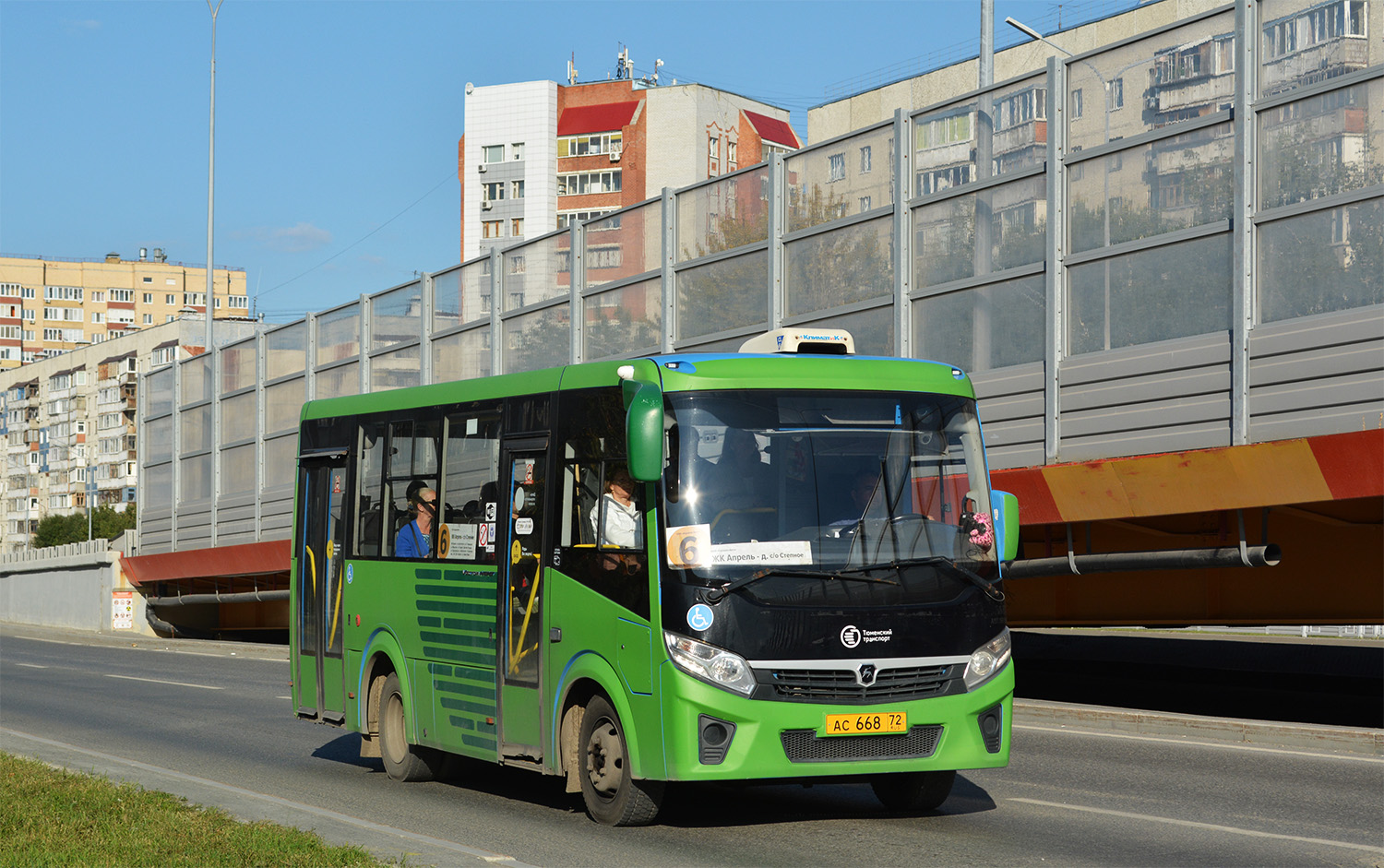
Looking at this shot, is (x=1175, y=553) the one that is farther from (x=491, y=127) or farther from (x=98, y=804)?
(x=491, y=127)

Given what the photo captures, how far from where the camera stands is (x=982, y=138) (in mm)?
17359

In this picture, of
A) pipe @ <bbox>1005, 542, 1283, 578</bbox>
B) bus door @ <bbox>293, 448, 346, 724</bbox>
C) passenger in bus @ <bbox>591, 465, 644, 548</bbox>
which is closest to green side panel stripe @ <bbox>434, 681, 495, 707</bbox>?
passenger in bus @ <bbox>591, 465, 644, 548</bbox>

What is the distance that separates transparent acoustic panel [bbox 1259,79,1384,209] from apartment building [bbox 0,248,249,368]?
18406cm

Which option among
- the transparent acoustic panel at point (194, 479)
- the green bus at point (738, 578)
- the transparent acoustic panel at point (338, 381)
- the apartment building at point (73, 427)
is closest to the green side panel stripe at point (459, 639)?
the green bus at point (738, 578)

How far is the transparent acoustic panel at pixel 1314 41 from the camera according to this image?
1349 cm

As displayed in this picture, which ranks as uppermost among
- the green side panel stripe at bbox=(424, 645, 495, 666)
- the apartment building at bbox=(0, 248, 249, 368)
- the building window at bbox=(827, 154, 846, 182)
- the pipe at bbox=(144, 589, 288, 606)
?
the apartment building at bbox=(0, 248, 249, 368)

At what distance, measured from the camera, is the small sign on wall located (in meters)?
46.5

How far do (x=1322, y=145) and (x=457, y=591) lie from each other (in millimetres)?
8051

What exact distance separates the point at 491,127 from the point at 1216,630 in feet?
289

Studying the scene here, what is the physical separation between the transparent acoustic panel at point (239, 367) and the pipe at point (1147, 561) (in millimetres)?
21693

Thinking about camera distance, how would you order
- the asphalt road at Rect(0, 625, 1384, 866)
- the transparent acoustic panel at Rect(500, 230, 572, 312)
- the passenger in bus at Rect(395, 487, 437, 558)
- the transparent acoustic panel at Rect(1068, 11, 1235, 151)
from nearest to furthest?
the asphalt road at Rect(0, 625, 1384, 866) → the passenger in bus at Rect(395, 487, 437, 558) → the transparent acoustic panel at Rect(1068, 11, 1235, 151) → the transparent acoustic panel at Rect(500, 230, 572, 312)

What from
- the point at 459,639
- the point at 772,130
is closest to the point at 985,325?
the point at 459,639

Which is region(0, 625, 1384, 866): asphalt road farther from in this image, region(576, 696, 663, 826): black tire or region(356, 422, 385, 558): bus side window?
region(356, 422, 385, 558): bus side window

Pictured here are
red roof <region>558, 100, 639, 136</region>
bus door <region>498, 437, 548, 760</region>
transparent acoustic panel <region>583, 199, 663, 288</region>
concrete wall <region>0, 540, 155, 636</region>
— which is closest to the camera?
bus door <region>498, 437, 548, 760</region>
